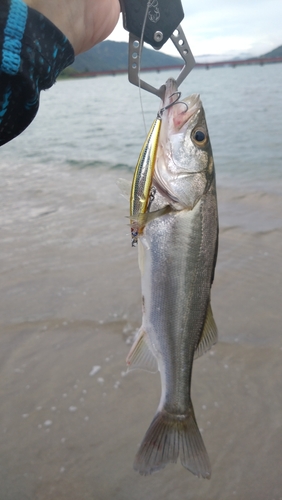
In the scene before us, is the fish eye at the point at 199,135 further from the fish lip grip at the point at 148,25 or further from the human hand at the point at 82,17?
the human hand at the point at 82,17

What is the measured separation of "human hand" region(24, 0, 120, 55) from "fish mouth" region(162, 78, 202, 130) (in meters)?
0.37

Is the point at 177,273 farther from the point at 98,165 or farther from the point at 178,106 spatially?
the point at 98,165

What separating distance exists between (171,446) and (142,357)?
46 centimetres

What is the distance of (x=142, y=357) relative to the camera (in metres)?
2.24

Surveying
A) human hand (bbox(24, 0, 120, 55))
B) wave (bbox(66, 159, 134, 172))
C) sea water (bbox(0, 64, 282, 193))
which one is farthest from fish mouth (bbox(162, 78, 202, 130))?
wave (bbox(66, 159, 134, 172))

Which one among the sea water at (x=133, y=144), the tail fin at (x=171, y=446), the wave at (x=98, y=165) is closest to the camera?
the tail fin at (x=171, y=446)

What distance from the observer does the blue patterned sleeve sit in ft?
4.66

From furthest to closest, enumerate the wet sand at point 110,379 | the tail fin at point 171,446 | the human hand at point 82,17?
1. the wet sand at point 110,379
2. the tail fin at point 171,446
3. the human hand at point 82,17

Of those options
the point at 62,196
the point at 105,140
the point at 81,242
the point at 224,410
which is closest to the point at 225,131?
the point at 105,140

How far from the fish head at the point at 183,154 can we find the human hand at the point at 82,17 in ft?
1.25

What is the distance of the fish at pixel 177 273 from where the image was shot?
6.40 feet

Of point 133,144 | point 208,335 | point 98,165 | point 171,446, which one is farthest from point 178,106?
point 133,144

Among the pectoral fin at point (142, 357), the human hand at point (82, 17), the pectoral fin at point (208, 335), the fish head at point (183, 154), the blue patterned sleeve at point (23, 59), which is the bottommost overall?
the pectoral fin at point (142, 357)

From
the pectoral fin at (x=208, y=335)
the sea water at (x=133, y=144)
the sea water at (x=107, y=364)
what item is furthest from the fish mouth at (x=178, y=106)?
the sea water at (x=133, y=144)
